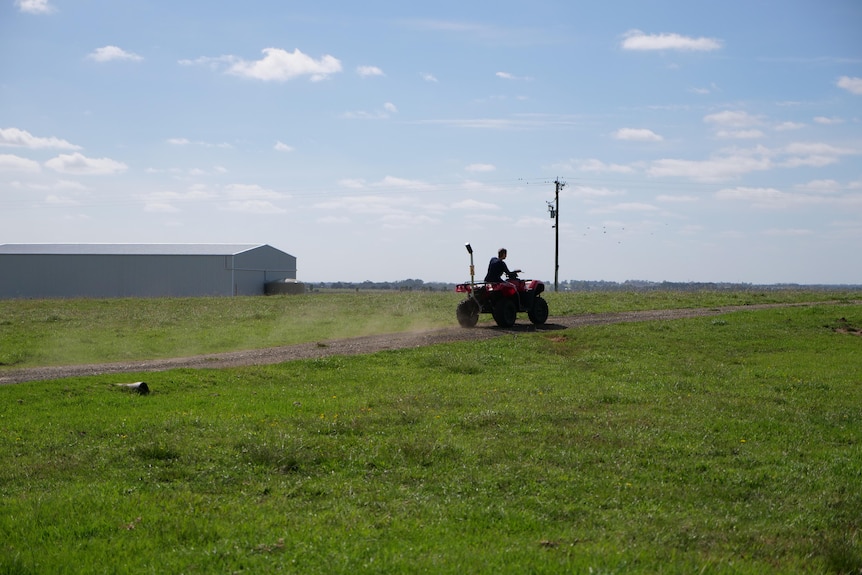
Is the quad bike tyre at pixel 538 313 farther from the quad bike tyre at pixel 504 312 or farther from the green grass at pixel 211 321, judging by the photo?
the green grass at pixel 211 321

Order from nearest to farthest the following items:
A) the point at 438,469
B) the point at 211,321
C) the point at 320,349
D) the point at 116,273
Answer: the point at 438,469
the point at 320,349
the point at 211,321
the point at 116,273

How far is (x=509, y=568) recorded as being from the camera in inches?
249

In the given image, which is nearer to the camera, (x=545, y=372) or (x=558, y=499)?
(x=558, y=499)

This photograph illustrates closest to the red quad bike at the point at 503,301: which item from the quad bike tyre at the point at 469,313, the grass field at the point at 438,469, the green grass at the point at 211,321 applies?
the quad bike tyre at the point at 469,313

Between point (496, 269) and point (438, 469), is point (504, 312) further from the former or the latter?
point (438, 469)

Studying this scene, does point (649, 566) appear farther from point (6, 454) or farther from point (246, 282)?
point (246, 282)

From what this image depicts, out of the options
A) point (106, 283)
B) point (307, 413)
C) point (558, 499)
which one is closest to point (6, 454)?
point (307, 413)

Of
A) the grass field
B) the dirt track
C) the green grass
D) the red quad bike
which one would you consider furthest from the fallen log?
the red quad bike

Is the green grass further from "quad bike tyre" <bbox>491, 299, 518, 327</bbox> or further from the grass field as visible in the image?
the grass field

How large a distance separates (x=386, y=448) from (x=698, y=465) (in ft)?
11.4

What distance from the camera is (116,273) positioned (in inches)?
2643

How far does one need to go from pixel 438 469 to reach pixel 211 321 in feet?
72.2

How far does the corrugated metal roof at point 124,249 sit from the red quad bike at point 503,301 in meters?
46.9

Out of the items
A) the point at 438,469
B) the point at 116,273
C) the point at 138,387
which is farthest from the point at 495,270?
the point at 116,273
